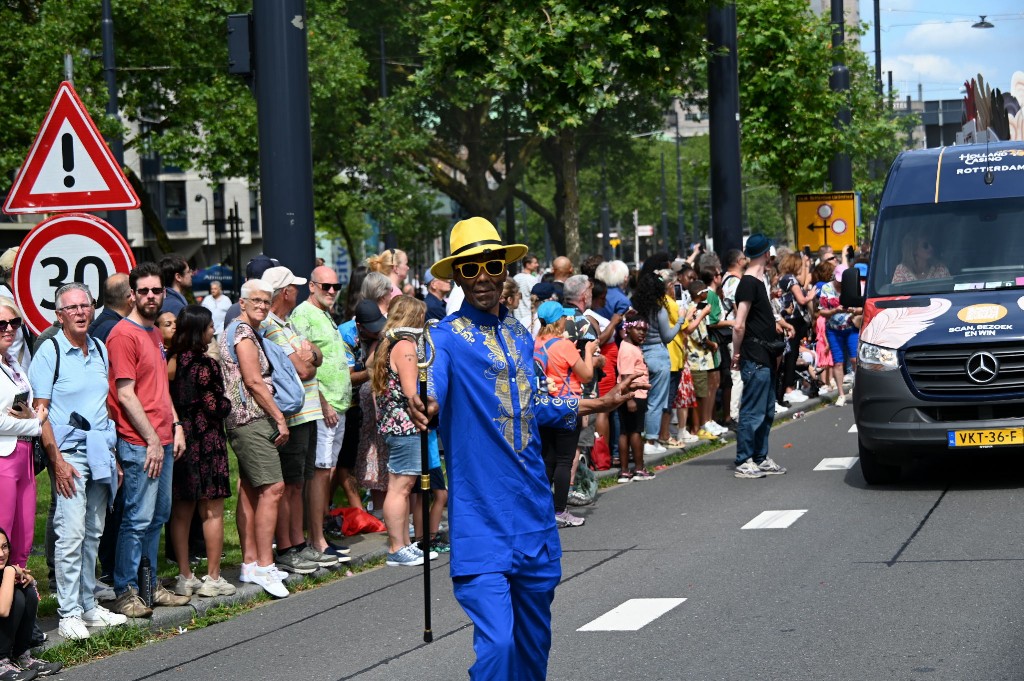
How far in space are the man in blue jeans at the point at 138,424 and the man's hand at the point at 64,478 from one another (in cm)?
52

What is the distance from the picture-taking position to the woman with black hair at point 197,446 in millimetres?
9492

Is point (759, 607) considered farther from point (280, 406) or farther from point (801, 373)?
point (801, 373)

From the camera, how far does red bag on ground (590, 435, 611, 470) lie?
15086mm

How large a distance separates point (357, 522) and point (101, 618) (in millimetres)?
3392

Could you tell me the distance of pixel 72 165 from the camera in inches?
359

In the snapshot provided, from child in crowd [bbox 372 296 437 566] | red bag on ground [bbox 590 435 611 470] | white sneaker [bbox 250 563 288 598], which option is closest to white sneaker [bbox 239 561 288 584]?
white sneaker [bbox 250 563 288 598]

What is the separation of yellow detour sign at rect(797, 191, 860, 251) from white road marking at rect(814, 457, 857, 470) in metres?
12.2

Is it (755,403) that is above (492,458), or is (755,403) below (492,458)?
below

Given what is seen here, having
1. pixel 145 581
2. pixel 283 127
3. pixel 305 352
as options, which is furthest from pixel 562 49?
pixel 145 581

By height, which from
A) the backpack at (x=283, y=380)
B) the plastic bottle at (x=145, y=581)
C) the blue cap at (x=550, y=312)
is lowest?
the plastic bottle at (x=145, y=581)

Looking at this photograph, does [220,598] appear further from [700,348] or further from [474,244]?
[700,348]

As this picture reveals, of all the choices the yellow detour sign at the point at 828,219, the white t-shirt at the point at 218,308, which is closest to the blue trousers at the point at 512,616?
the white t-shirt at the point at 218,308

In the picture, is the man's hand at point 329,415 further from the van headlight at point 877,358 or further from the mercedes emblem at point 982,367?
the mercedes emblem at point 982,367

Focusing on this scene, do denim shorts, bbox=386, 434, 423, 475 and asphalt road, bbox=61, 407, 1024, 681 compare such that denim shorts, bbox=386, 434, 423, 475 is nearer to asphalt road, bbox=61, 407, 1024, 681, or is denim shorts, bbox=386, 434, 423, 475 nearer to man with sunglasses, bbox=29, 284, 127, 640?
asphalt road, bbox=61, 407, 1024, 681
